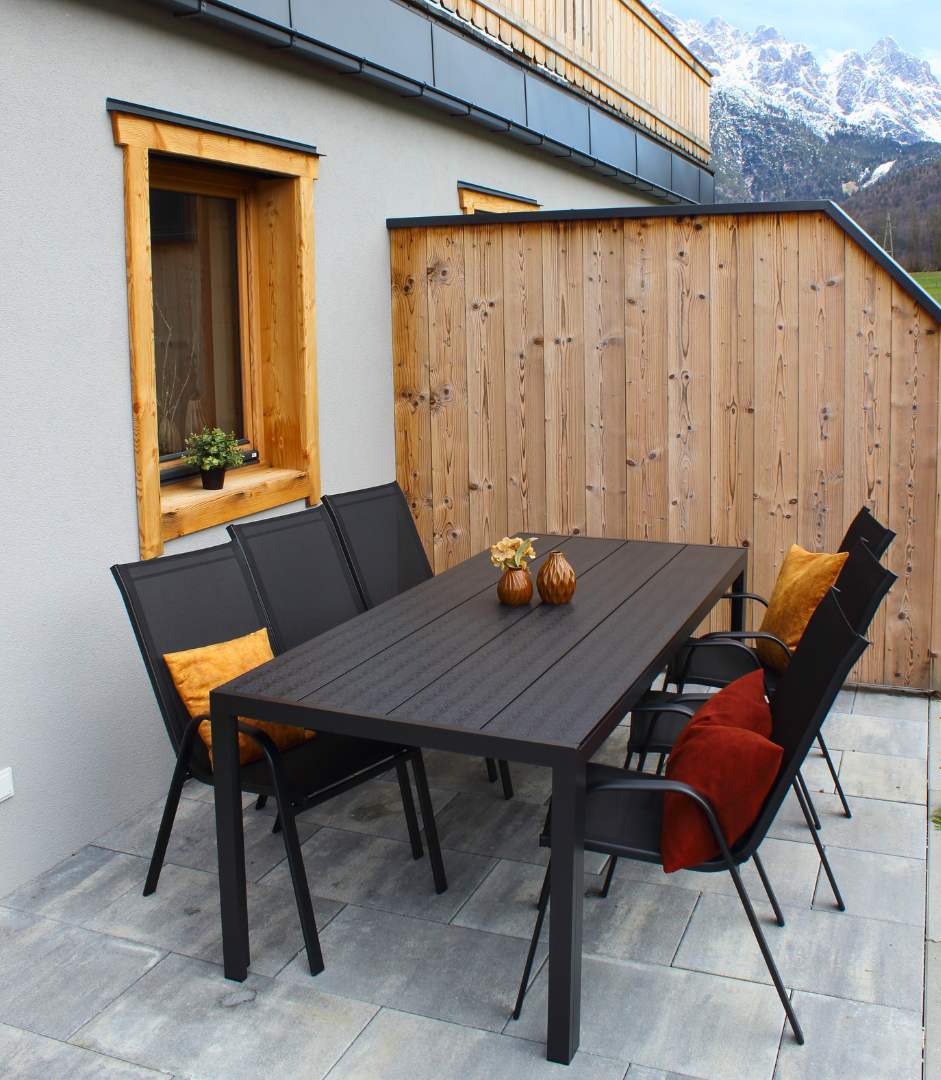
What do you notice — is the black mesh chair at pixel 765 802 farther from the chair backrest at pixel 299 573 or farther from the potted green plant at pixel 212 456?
the potted green plant at pixel 212 456

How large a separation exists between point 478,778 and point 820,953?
1.50 m

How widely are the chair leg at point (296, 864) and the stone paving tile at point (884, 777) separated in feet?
6.56

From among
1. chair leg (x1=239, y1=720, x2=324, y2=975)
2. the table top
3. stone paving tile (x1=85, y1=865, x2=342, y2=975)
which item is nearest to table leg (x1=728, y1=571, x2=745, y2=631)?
the table top

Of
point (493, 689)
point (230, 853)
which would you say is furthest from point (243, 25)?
point (230, 853)

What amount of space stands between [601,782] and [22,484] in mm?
2001

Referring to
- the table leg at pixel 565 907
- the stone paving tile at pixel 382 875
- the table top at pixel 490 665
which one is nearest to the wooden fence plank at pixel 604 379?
the table top at pixel 490 665

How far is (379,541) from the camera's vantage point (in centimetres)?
420

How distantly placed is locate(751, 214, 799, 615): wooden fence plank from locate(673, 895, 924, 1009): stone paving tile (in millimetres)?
2175

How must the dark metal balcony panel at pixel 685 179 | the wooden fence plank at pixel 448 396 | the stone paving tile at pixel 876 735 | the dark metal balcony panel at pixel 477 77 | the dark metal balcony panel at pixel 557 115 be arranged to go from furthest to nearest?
1. the dark metal balcony panel at pixel 685 179
2. the dark metal balcony panel at pixel 557 115
3. the dark metal balcony panel at pixel 477 77
4. the wooden fence plank at pixel 448 396
5. the stone paving tile at pixel 876 735

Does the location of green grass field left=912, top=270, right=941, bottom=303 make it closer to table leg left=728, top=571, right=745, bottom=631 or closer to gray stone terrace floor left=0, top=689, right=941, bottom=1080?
table leg left=728, top=571, right=745, bottom=631

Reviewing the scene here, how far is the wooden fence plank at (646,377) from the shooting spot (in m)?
4.73

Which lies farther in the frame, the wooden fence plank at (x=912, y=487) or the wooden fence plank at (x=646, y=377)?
the wooden fence plank at (x=646, y=377)

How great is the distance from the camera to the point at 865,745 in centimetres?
401

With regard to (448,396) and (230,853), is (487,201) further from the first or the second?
(230,853)
